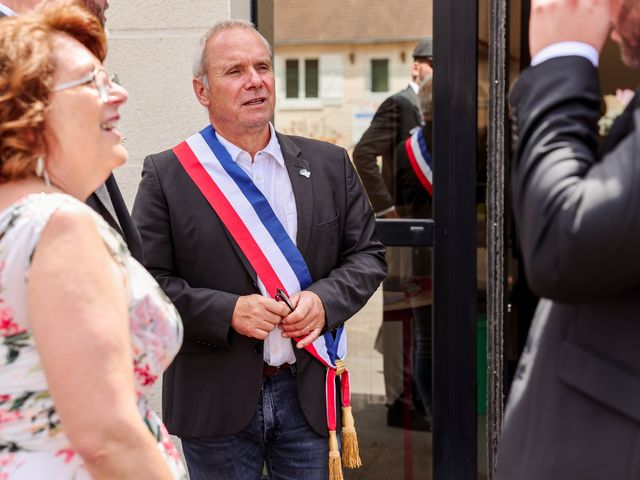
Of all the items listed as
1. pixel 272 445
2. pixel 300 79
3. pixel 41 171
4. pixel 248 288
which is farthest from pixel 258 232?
pixel 300 79

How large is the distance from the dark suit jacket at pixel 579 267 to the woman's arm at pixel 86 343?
685 mm

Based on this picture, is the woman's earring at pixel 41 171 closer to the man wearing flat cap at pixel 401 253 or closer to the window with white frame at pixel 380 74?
the man wearing flat cap at pixel 401 253

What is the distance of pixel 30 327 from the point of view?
164 cm

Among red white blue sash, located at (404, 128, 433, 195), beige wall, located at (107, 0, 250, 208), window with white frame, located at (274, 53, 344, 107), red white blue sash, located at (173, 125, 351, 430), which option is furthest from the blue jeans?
window with white frame, located at (274, 53, 344, 107)

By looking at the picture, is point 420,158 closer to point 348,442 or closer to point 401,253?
point 401,253

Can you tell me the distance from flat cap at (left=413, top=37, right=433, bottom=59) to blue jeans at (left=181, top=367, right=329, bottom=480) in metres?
1.59

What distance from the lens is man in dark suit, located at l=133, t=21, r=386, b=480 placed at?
9.61 ft

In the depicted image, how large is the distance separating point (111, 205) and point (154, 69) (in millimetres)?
1649

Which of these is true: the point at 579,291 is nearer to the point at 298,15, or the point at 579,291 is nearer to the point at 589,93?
the point at 589,93

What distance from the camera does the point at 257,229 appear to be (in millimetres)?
2984

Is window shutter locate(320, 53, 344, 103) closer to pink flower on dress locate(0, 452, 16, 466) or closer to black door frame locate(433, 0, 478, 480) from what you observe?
black door frame locate(433, 0, 478, 480)

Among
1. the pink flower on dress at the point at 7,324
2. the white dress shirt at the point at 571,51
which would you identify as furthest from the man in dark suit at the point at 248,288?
the white dress shirt at the point at 571,51

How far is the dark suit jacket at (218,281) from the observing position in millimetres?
2939

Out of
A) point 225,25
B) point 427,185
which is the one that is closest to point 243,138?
point 225,25
